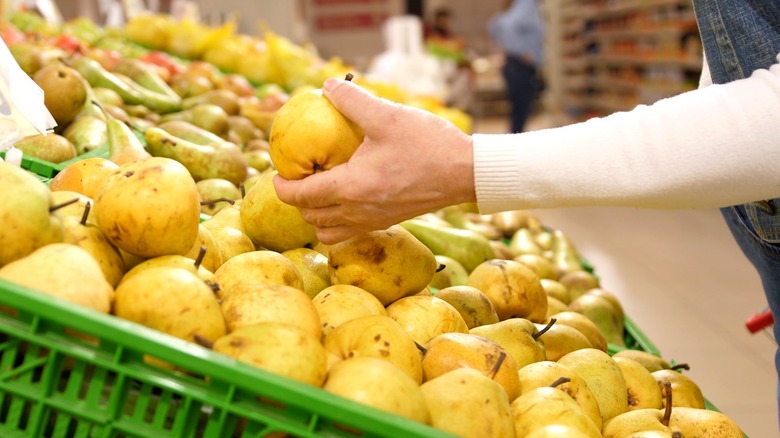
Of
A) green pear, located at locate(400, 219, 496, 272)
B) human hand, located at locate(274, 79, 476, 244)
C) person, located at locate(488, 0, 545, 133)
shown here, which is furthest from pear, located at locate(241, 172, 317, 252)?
person, located at locate(488, 0, 545, 133)

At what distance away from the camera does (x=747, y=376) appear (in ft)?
12.5

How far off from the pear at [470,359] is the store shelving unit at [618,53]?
321 inches

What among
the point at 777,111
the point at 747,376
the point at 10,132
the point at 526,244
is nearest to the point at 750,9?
the point at 777,111

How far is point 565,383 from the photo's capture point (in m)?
1.36

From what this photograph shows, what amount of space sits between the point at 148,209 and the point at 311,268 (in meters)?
0.45

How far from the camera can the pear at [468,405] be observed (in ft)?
3.56

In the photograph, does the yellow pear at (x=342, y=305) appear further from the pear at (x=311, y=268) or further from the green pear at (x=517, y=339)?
the green pear at (x=517, y=339)

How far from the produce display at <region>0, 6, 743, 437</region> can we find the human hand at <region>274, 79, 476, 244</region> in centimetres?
6

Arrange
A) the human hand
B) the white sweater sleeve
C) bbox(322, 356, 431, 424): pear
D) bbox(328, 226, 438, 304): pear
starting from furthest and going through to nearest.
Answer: bbox(328, 226, 438, 304): pear
the human hand
the white sweater sleeve
bbox(322, 356, 431, 424): pear

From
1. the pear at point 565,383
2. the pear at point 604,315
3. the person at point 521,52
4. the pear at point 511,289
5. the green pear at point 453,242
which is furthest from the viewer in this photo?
the person at point 521,52

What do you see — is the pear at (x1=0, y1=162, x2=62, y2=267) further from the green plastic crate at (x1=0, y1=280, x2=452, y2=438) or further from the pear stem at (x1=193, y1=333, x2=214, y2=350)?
the pear stem at (x1=193, y1=333, x2=214, y2=350)

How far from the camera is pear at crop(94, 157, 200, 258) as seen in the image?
1.22 m

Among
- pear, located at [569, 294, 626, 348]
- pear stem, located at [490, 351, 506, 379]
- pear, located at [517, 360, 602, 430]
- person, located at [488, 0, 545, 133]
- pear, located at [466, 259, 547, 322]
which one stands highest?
pear stem, located at [490, 351, 506, 379]

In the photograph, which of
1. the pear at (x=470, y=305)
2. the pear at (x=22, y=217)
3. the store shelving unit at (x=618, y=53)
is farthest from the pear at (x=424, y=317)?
the store shelving unit at (x=618, y=53)
